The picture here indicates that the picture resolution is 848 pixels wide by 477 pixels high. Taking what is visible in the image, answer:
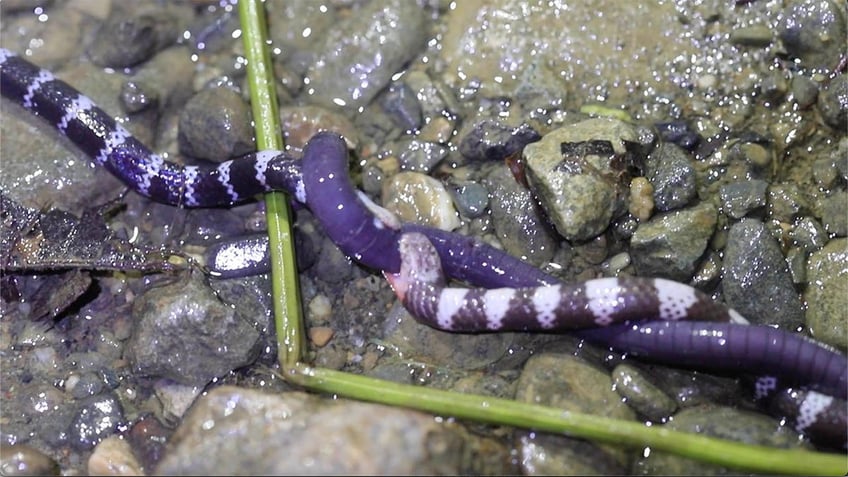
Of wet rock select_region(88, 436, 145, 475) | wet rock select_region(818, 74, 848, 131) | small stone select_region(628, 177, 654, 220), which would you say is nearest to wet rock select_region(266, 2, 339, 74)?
small stone select_region(628, 177, 654, 220)

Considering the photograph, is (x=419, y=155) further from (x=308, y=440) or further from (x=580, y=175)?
(x=308, y=440)

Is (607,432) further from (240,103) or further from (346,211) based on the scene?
(240,103)

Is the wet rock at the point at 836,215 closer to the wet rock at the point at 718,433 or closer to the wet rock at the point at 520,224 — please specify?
the wet rock at the point at 718,433

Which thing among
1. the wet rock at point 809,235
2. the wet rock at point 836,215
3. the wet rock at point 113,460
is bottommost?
the wet rock at point 113,460

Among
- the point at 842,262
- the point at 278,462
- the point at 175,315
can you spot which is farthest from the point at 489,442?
the point at 842,262

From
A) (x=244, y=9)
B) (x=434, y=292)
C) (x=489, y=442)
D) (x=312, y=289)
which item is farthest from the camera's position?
(x=244, y=9)

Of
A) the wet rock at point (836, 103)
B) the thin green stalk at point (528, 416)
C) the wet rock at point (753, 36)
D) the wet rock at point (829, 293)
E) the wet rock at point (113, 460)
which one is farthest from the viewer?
the wet rock at point (753, 36)

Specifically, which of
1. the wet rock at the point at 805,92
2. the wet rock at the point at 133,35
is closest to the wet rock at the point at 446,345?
the wet rock at the point at 805,92
